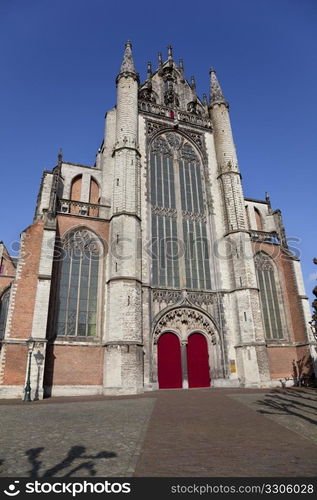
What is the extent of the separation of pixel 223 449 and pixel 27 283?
1329cm

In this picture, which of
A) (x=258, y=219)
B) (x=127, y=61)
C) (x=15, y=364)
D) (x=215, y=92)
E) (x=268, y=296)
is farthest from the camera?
(x=215, y=92)

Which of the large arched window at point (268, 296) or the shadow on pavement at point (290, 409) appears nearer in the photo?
the shadow on pavement at point (290, 409)

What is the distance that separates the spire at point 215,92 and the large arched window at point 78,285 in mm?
16715

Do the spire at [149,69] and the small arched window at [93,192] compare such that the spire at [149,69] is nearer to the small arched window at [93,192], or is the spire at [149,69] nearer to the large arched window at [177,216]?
the large arched window at [177,216]

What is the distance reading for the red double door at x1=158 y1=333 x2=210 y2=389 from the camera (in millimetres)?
16906

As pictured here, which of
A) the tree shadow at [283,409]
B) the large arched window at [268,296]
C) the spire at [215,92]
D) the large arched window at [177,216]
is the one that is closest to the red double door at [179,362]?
the large arched window at [177,216]

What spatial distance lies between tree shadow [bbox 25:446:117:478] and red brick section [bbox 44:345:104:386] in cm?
1067

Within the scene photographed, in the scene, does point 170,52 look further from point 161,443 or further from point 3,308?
point 161,443

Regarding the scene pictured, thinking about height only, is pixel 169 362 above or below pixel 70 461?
above

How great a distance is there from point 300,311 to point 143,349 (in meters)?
10.6

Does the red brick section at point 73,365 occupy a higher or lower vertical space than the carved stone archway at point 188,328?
lower

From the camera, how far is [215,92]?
26.6m

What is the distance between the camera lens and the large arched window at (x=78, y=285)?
16203 millimetres

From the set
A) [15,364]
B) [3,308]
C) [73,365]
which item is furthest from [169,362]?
[3,308]
